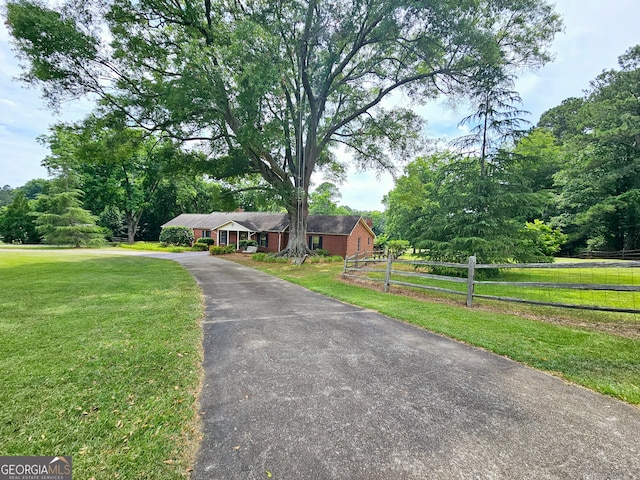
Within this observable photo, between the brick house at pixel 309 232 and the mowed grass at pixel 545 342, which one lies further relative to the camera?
Result: the brick house at pixel 309 232

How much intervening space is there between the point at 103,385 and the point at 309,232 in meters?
24.2

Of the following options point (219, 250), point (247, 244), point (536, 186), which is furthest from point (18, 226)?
point (536, 186)

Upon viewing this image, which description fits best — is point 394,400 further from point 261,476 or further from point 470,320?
point 470,320

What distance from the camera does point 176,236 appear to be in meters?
32.8

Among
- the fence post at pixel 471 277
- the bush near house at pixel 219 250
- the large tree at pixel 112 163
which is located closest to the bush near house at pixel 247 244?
the bush near house at pixel 219 250

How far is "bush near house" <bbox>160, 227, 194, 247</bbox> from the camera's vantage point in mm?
32594

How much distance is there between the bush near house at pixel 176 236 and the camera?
32.6 metres

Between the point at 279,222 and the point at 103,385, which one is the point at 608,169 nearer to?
the point at 279,222

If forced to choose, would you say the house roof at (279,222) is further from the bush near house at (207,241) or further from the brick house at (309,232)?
the bush near house at (207,241)

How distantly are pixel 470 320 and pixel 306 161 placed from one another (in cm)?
1556

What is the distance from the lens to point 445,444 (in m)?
2.35

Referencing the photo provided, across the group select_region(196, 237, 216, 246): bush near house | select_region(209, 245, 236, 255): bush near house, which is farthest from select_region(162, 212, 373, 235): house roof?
select_region(209, 245, 236, 255): bush near house

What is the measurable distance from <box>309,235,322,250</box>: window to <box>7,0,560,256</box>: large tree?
28.6 ft

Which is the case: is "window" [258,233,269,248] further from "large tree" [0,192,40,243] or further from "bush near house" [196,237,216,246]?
"large tree" [0,192,40,243]
